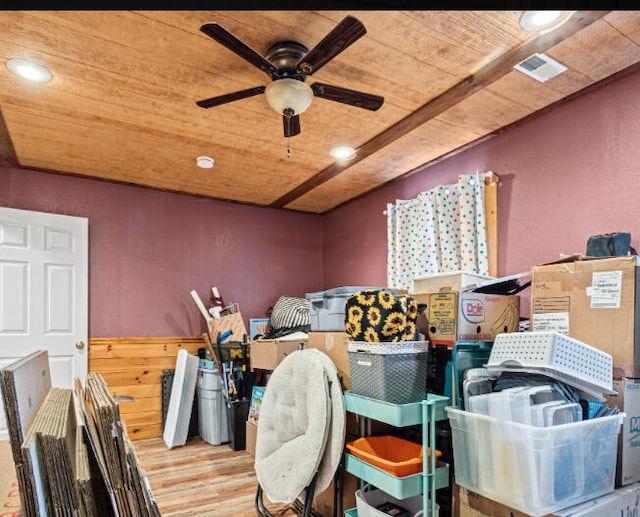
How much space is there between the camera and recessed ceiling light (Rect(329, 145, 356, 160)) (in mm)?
3242

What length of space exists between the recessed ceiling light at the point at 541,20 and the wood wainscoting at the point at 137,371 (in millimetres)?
3668

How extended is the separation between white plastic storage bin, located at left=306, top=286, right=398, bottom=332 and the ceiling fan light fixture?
1.00 meters

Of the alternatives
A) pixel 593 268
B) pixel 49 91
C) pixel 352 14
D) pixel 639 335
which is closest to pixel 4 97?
pixel 49 91

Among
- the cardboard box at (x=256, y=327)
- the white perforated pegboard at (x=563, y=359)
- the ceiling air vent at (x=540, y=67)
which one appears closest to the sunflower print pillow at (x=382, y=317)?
the white perforated pegboard at (x=563, y=359)

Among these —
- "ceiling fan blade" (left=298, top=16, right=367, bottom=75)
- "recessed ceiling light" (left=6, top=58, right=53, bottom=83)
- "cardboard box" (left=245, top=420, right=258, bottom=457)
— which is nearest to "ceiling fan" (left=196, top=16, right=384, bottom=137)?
"ceiling fan blade" (left=298, top=16, right=367, bottom=75)

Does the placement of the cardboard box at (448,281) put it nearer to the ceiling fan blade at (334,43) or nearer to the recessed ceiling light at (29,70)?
the ceiling fan blade at (334,43)

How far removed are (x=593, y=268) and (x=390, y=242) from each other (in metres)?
2.03

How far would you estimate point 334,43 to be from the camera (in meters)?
1.77

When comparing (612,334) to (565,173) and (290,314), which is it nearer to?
(565,173)

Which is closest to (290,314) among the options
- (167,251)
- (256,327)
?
(256,327)

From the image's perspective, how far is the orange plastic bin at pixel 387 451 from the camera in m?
1.76

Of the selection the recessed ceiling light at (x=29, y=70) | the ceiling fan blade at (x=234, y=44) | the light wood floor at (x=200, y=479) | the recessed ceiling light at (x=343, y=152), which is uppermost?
the recessed ceiling light at (x=29, y=70)

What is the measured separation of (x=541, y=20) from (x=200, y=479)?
317cm

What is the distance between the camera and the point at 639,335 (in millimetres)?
1657
